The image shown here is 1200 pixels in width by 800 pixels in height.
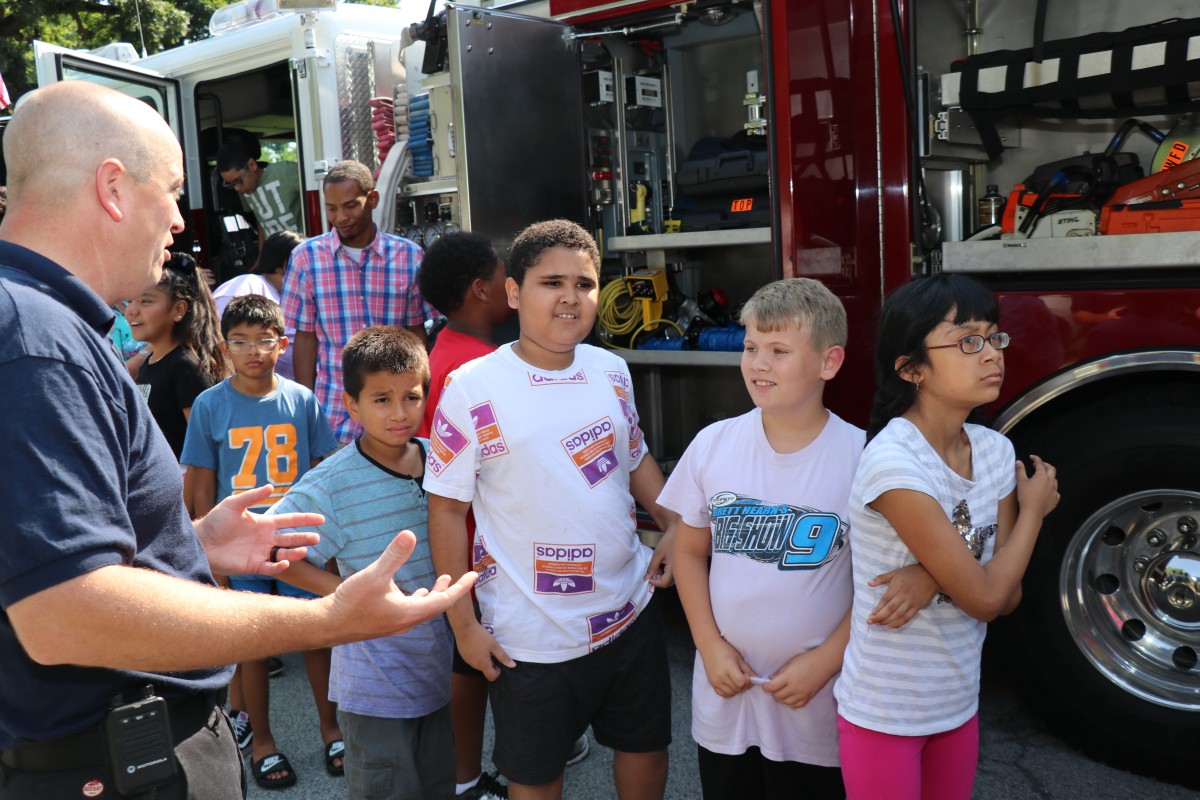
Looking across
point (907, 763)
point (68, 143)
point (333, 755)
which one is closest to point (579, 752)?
point (333, 755)

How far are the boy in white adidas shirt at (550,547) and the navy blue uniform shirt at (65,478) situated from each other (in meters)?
0.81

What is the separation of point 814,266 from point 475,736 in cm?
175

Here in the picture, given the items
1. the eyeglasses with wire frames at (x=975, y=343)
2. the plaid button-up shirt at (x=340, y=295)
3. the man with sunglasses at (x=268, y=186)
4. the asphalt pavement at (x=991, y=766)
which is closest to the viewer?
the eyeglasses with wire frames at (x=975, y=343)

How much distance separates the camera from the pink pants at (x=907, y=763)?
6.06ft

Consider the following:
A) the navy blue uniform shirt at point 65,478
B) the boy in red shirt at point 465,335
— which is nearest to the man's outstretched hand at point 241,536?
the navy blue uniform shirt at point 65,478

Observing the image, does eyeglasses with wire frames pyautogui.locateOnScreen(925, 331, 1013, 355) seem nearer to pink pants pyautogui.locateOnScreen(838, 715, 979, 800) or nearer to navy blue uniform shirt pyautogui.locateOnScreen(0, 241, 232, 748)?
pink pants pyautogui.locateOnScreen(838, 715, 979, 800)

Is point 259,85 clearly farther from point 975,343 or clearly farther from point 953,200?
point 975,343

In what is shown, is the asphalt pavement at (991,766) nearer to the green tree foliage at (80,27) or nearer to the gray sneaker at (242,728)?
the gray sneaker at (242,728)

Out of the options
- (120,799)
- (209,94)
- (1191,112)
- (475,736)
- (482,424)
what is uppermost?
(209,94)

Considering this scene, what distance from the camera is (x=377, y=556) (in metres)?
2.45

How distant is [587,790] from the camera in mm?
2863

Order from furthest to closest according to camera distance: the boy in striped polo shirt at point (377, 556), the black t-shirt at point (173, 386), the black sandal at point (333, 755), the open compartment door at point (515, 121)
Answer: the open compartment door at point (515, 121)
the black t-shirt at point (173, 386)
the black sandal at point (333, 755)
the boy in striped polo shirt at point (377, 556)

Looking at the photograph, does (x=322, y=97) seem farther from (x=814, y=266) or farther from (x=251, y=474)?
(x=814, y=266)

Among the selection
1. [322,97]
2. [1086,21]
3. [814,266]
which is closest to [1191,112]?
[1086,21]
